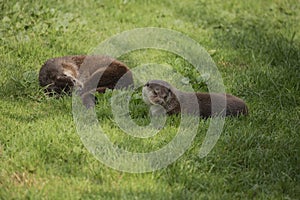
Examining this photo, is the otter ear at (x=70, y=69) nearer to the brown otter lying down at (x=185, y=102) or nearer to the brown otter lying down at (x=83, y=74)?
the brown otter lying down at (x=83, y=74)

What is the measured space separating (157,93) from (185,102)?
315 millimetres

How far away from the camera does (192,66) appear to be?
7.29 metres

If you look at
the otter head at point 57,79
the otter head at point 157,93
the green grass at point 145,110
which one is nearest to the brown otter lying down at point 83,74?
the otter head at point 57,79

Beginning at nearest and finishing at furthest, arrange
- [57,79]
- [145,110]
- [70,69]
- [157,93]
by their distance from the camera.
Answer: [157,93], [145,110], [57,79], [70,69]

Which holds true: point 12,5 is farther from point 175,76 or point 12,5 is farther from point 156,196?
point 156,196

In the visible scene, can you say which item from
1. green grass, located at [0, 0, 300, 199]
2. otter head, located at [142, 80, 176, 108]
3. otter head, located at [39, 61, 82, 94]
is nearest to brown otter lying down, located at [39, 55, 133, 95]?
otter head, located at [39, 61, 82, 94]

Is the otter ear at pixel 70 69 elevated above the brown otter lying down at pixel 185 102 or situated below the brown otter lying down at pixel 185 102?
above

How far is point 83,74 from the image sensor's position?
6.44 meters

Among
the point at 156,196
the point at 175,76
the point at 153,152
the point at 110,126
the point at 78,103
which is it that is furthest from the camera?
the point at 175,76

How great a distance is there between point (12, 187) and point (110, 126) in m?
1.30

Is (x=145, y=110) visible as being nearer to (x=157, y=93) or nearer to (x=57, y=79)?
(x=157, y=93)

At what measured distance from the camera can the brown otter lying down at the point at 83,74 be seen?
20.6 feet

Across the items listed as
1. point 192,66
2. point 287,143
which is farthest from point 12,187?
point 192,66

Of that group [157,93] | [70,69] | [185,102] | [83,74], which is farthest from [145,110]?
[70,69]
